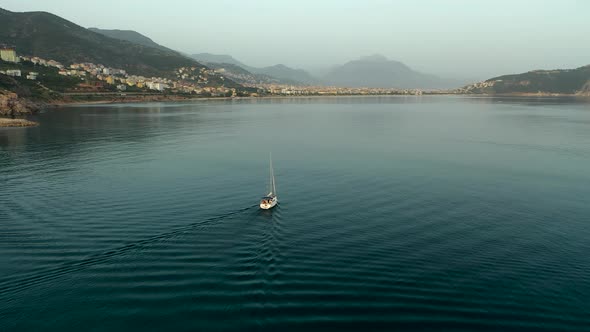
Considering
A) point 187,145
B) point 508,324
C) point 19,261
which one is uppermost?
point 187,145

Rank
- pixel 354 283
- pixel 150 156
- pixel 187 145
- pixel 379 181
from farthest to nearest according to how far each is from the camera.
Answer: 1. pixel 187 145
2. pixel 150 156
3. pixel 379 181
4. pixel 354 283

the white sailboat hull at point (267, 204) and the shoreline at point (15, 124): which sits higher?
the shoreline at point (15, 124)

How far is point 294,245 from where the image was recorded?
29406 mm

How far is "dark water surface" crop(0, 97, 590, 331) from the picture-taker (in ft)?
68.1

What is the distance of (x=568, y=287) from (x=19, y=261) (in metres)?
38.5

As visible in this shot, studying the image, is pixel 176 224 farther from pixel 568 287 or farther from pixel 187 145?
pixel 187 145

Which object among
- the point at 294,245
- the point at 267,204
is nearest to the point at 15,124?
the point at 267,204

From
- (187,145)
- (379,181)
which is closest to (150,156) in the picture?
(187,145)

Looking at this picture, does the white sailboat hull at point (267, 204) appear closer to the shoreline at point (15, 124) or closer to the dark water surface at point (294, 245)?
the dark water surface at point (294, 245)

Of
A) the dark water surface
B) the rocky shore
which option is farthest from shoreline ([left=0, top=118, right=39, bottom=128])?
the dark water surface

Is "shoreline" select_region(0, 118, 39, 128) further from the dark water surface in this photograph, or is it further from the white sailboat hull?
the white sailboat hull

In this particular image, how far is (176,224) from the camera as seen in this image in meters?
33.1

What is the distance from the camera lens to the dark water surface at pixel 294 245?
2075 centimetres

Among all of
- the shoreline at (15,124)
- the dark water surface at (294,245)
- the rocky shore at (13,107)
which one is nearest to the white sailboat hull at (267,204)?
the dark water surface at (294,245)
